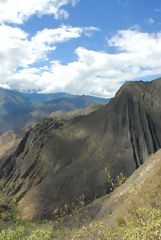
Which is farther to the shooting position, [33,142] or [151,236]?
[33,142]

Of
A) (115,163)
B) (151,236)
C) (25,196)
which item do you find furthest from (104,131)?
(151,236)

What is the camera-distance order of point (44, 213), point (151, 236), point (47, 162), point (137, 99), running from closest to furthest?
point (151, 236), point (44, 213), point (47, 162), point (137, 99)

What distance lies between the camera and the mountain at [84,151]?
222 feet

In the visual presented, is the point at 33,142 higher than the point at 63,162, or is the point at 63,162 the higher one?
the point at 33,142

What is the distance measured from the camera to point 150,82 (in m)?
115

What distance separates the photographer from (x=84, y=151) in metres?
85.1

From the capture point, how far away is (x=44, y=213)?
60.8 meters

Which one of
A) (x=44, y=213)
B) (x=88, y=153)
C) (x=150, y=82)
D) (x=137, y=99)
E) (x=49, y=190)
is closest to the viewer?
(x=44, y=213)

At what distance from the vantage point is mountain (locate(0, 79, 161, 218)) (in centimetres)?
6775

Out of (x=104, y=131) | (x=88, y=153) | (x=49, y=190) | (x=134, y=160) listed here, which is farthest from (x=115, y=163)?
(x=49, y=190)

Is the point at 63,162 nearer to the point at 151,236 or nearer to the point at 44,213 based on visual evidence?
the point at 44,213

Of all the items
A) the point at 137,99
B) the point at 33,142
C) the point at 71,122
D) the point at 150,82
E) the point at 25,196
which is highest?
the point at 150,82

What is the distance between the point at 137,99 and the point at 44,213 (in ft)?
228

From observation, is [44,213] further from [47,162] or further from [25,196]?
[47,162]
